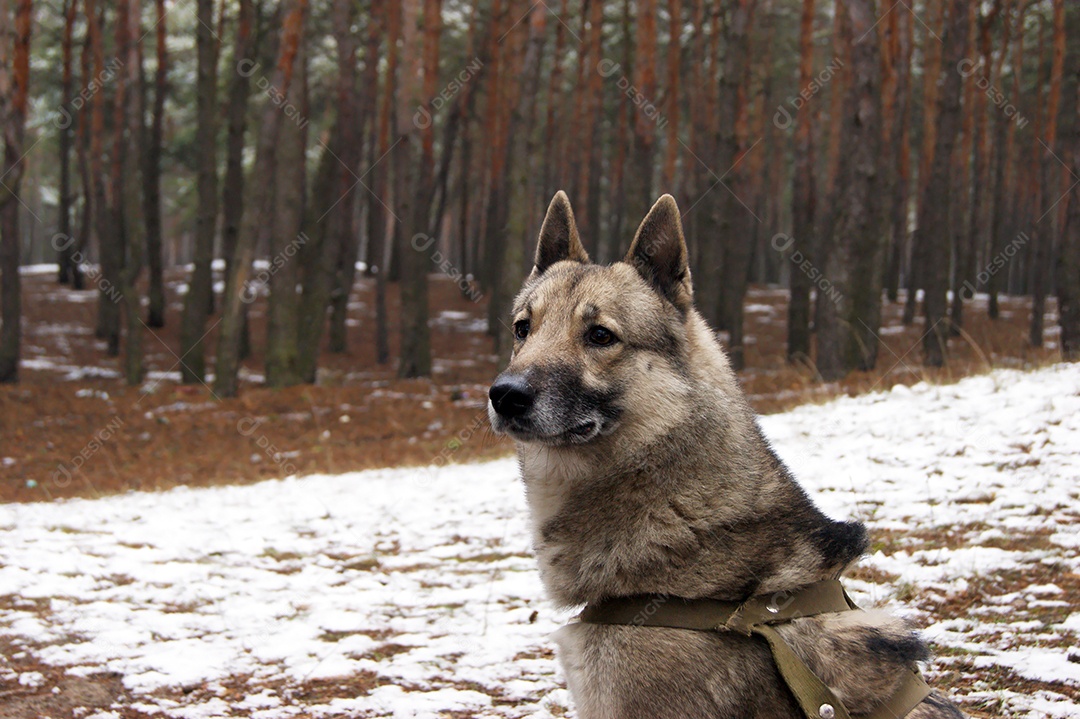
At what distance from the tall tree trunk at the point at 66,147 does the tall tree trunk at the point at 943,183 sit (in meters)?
23.3

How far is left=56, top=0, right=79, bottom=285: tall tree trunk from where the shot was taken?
2607 centimetres

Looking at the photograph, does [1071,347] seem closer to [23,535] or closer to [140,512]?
[140,512]

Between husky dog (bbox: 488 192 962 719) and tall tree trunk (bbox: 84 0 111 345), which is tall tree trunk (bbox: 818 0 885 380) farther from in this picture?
tall tree trunk (bbox: 84 0 111 345)

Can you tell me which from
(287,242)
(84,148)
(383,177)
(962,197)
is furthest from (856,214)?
(84,148)

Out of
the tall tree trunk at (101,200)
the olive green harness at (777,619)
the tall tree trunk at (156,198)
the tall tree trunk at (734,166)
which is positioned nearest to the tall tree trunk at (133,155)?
the tall tree trunk at (101,200)

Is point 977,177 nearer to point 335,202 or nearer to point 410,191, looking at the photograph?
point 410,191

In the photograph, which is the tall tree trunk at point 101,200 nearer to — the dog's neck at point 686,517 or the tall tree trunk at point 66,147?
the tall tree trunk at point 66,147

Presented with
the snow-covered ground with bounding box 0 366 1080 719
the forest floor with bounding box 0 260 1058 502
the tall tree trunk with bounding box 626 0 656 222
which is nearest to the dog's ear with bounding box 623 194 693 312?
the forest floor with bounding box 0 260 1058 502

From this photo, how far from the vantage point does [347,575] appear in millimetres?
6992

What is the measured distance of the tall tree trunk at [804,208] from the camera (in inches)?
822

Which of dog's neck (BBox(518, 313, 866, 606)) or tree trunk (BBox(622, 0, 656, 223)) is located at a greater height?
tree trunk (BBox(622, 0, 656, 223))

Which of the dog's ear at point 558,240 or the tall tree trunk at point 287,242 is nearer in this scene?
the dog's ear at point 558,240

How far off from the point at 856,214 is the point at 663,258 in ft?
37.4

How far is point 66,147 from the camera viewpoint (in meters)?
30.0
